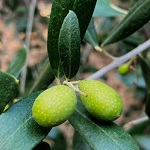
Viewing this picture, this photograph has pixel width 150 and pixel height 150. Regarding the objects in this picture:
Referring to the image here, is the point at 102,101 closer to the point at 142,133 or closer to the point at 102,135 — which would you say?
the point at 102,135

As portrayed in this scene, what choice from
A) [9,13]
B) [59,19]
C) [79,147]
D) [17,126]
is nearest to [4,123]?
[17,126]

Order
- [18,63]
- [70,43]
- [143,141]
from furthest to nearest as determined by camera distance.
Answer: [143,141], [18,63], [70,43]

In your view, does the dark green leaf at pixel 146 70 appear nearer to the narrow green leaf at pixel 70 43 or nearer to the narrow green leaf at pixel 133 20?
the narrow green leaf at pixel 133 20

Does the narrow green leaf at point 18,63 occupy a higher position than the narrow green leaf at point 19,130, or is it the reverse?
the narrow green leaf at point 19,130

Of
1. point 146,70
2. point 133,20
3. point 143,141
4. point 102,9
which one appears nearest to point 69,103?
point 133,20

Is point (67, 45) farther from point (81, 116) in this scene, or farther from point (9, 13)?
point (9, 13)

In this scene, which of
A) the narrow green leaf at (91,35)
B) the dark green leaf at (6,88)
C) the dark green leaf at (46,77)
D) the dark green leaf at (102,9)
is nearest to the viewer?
the dark green leaf at (6,88)

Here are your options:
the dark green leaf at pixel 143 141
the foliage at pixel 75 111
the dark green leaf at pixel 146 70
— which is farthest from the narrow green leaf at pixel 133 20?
the dark green leaf at pixel 143 141
